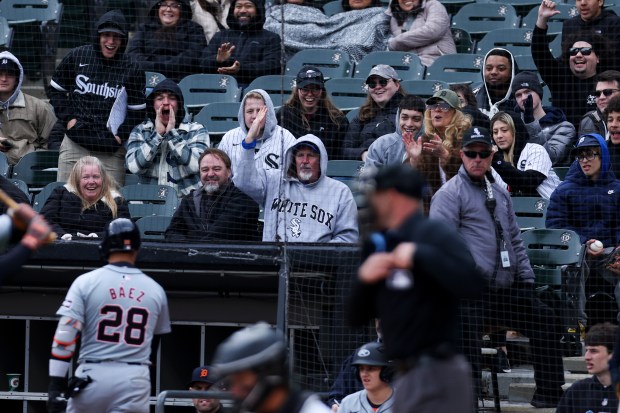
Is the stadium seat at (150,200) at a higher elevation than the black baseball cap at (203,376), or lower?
higher

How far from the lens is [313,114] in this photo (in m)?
10.8

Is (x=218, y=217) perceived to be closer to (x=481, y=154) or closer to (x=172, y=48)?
(x=481, y=154)

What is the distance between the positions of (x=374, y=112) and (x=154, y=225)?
2.03 meters

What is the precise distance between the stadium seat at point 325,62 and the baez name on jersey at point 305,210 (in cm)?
340

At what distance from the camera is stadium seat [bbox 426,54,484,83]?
12.4 meters

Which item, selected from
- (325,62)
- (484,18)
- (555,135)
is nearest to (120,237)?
(555,135)

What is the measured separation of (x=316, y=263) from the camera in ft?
30.1

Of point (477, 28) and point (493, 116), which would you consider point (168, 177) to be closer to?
point (493, 116)

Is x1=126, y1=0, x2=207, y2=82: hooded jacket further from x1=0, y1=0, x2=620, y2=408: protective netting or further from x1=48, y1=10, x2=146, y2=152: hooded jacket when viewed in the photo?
x1=48, y1=10, x2=146, y2=152: hooded jacket

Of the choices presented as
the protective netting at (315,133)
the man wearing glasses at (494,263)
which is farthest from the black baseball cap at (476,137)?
the protective netting at (315,133)

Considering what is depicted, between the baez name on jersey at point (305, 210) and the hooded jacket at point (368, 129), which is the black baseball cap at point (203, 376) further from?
the hooded jacket at point (368, 129)

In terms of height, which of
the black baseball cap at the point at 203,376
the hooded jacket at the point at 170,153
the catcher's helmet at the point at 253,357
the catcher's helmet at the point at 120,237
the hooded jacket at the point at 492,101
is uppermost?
the hooded jacket at the point at 492,101

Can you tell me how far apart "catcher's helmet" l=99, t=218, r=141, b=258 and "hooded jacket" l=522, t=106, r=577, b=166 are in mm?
4182

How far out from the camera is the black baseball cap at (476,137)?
8.83m
